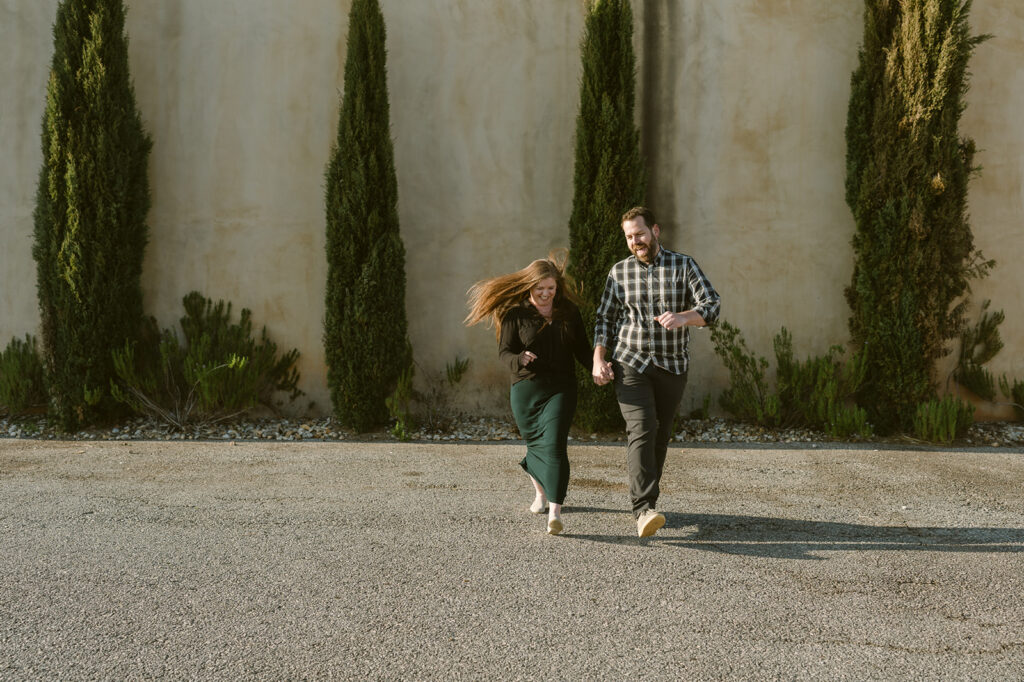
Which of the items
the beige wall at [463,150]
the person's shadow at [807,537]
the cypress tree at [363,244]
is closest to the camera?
the person's shadow at [807,537]

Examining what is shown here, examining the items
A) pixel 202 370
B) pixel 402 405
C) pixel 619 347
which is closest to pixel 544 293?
pixel 619 347

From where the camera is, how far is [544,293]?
4.74m

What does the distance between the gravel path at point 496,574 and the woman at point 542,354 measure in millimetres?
469

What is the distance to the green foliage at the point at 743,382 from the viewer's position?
7902 mm

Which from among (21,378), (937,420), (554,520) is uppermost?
(21,378)

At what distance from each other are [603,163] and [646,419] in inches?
148

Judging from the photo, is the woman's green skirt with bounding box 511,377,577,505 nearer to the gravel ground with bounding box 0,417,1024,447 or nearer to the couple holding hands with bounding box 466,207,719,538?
the couple holding hands with bounding box 466,207,719,538

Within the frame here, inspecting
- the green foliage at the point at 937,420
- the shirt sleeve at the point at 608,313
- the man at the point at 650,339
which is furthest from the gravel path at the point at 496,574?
the shirt sleeve at the point at 608,313

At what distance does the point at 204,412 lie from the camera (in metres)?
8.01

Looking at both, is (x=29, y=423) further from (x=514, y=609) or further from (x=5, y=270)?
(x=514, y=609)

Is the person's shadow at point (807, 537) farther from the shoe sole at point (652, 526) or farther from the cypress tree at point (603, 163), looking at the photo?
the cypress tree at point (603, 163)

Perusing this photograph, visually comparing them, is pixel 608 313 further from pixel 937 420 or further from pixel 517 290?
pixel 937 420

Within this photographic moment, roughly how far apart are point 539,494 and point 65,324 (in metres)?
5.26

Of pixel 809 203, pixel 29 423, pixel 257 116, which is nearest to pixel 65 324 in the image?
pixel 29 423
